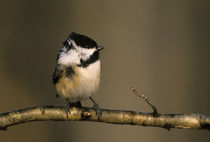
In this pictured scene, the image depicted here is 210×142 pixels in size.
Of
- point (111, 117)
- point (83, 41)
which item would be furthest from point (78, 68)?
point (111, 117)

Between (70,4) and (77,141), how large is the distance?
145 cm

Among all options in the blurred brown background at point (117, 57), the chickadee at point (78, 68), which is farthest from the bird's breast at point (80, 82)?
the blurred brown background at point (117, 57)

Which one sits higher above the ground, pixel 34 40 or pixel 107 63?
pixel 34 40

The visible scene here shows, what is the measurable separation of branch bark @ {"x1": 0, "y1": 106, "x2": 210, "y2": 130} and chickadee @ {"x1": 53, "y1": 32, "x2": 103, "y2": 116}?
25 cm

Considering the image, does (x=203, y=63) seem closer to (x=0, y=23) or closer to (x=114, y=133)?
(x=114, y=133)

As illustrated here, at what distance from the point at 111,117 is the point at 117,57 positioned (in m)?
1.62

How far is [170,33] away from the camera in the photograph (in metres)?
4.04

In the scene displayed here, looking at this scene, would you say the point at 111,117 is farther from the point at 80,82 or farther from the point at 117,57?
the point at 117,57

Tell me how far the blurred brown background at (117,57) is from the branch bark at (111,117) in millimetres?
1410

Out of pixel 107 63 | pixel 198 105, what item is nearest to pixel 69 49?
pixel 107 63

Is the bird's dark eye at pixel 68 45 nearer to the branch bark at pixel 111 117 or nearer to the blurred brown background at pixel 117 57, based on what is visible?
the branch bark at pixel 111 117

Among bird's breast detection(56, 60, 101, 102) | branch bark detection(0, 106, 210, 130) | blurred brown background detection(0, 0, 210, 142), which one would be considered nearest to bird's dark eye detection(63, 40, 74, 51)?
bird's breast detection(56, 60, 101, 102)

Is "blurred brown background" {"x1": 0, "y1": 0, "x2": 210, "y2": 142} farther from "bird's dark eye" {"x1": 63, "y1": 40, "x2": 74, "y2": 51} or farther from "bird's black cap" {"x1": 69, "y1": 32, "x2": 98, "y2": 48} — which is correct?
"bird's black cap" {"x1": 69, "y1": 32, "x2": 98, "y2": 48}

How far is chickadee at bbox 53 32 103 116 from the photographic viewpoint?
265 centimetres
